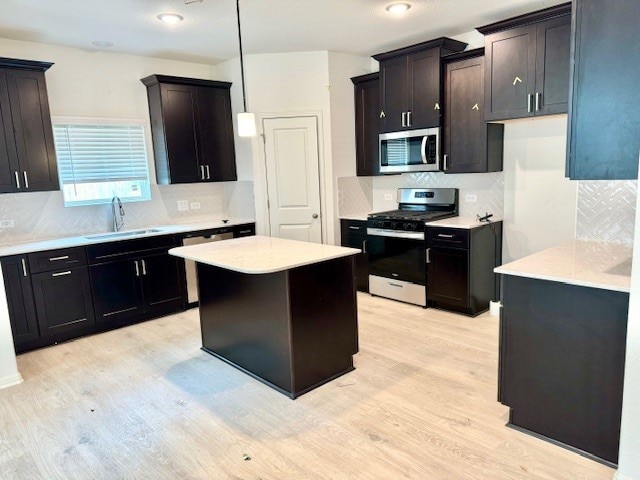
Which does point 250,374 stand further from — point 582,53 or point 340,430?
point 582,53

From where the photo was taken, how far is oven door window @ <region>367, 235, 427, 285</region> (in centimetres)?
444

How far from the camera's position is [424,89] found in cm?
438

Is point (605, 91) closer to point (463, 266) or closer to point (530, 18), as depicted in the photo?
point (530, 18)

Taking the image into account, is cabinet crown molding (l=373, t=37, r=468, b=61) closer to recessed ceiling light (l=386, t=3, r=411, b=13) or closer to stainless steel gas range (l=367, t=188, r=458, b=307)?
recessed ceiling light (l=386, t=3, r=411, b=13)

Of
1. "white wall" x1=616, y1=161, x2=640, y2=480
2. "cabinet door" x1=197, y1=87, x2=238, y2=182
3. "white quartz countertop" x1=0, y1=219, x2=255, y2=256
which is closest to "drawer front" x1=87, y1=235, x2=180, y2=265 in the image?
"white quartz countertop" x1=0, y1=219, x2=255, y2=256

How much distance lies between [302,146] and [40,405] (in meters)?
3.45

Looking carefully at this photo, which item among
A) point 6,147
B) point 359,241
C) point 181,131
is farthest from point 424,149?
point 6,147

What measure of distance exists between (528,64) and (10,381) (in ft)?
15.3

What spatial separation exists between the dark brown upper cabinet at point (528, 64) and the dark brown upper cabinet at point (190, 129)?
286 centimetres

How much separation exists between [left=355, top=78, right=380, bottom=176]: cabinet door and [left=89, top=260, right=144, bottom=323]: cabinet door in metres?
2.75

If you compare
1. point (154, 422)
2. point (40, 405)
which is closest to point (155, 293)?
point (40, 405)

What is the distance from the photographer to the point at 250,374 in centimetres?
315

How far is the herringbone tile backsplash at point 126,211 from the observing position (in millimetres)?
4094

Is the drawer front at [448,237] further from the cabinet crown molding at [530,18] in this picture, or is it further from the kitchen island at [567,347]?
the cabinet crown molding at [530,18]
